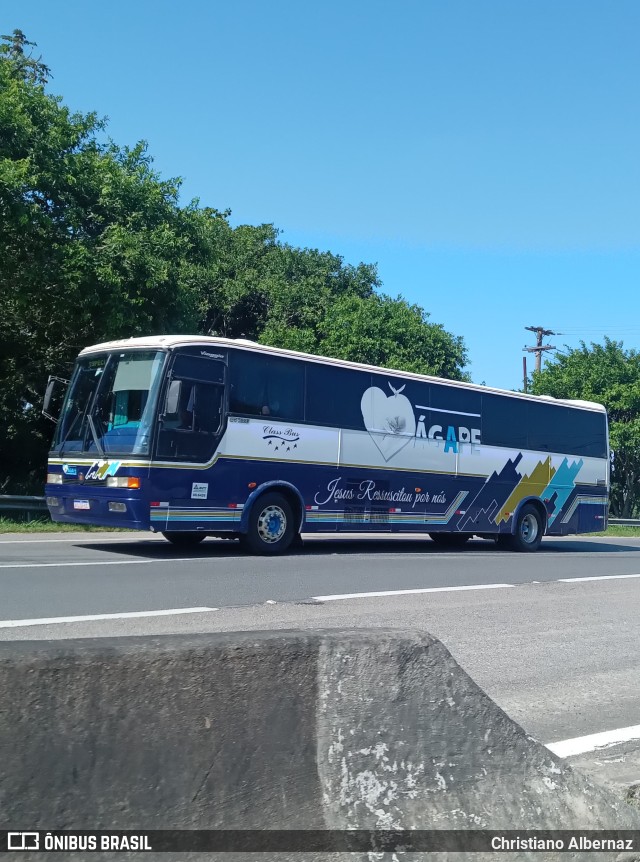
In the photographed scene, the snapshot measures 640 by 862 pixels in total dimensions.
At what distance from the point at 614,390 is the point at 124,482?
34.2m

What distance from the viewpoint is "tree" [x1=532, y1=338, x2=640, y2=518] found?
4181 centimetres

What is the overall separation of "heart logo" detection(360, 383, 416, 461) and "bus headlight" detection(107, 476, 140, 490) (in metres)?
4.89

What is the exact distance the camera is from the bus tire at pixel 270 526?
1416cm

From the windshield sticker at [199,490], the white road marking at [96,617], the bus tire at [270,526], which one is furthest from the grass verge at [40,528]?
the white road marking at [96,617]

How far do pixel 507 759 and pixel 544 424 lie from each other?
16.9 meters

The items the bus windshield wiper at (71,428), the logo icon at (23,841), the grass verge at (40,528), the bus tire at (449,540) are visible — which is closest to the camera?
the logo icon at (23,841)

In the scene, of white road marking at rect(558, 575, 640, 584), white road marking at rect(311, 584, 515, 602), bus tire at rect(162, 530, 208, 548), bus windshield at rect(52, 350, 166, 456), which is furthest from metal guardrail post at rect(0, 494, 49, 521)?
white road marking at rect(558, 575, 640, 584)

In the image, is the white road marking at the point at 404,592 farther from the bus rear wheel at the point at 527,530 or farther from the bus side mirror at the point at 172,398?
the bus rear wheel at the point at 527,530

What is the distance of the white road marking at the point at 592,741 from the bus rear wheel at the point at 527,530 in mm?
13810

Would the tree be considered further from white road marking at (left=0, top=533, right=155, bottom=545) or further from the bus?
white road marking at (left=0, top=533, right=155, bottom=545)

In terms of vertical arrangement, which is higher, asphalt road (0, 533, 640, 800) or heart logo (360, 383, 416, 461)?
heart logo (360, 383, 416, 461)

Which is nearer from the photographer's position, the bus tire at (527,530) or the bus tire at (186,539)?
the bus tire at (186,539)

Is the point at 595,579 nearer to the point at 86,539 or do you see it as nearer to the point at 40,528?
the point at 86,539

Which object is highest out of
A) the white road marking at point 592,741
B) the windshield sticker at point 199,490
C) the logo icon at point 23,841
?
the windshield sticker at point 199,490
